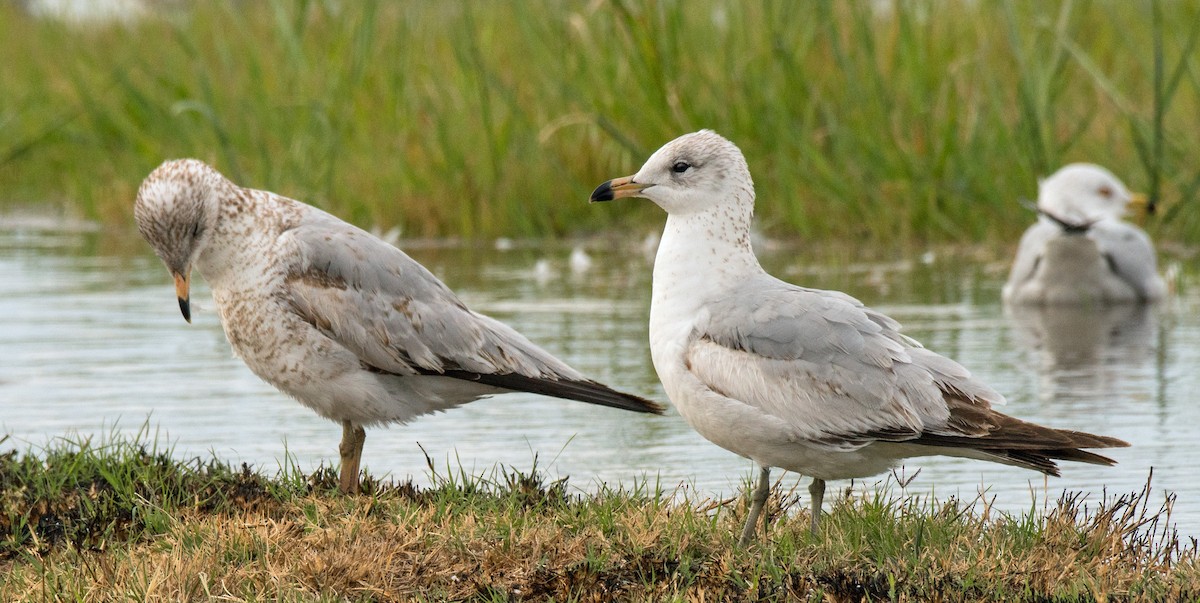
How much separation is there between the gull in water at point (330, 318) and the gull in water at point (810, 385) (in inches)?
31.0

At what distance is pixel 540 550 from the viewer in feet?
16.4

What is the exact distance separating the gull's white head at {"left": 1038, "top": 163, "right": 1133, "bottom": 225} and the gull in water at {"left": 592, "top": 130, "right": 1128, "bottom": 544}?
6632mm

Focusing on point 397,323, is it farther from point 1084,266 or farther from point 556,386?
point 1084,266

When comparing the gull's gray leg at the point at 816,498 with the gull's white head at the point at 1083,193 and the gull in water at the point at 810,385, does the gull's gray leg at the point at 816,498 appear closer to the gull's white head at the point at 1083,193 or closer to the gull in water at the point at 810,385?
the gull in water at the point at 810,385

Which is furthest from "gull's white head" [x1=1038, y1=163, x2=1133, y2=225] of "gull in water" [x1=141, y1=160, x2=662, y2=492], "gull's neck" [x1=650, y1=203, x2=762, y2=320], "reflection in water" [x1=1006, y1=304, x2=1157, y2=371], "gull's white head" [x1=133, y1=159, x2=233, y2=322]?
"gull's white head" [x1=133, y1=159, x2=233, y2=322]

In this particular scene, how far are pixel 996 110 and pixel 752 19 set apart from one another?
9.00ft

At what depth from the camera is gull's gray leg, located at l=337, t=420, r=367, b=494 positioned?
6.12m

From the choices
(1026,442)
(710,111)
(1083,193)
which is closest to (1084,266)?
(1083,193)

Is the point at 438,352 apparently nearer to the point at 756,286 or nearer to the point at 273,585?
the point at 756,286

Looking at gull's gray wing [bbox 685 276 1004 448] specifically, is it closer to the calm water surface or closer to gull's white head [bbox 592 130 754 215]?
gull's white head [bbox 592 130 754 215]

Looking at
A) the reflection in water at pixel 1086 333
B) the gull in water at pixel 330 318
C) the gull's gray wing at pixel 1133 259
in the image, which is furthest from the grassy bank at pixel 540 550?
the gull's gray wing at pixel 1133 259

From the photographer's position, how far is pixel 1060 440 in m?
5.04

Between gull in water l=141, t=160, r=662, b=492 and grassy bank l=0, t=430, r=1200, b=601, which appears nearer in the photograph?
grassy bank l=0, t=430, r=1200, b=601

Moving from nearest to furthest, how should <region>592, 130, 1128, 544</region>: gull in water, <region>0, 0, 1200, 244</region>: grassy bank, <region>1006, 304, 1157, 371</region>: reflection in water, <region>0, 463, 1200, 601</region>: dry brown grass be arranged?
<region>0, 463, 1200, 601</region>: dry brown grass < <region>592, 130, 1128, 544</region>: gull in water < <region>1006, 304, 1157, 371</region>: reflection in water < <region>0, 0, 1200, 244</region>: grassy bank
